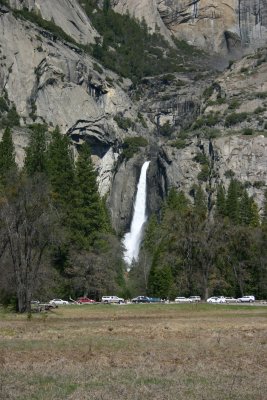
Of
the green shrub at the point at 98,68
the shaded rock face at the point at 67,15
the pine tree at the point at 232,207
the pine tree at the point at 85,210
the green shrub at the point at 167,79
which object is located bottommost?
the pine tree at the point at 85,210

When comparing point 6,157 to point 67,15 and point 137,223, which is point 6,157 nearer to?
point 137,223

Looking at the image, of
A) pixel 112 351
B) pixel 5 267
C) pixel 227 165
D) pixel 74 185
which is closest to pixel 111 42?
pixel 227 165

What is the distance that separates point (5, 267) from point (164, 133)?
104 meters

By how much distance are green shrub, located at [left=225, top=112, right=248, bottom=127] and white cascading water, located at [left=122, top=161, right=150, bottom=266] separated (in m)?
19.2

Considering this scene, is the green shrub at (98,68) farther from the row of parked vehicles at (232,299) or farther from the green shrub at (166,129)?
the row of parked vehicles at (232,299)

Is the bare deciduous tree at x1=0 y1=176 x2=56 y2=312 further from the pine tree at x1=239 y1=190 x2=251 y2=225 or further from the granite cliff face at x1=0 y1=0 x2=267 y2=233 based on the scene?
the granite cliff face at x1=0 y1=0 x2=267 y2=233

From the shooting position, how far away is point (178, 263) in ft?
232

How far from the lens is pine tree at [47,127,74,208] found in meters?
68.9

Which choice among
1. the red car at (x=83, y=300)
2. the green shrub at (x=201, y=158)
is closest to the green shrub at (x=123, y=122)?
the green shrub at (x=201, y=158)

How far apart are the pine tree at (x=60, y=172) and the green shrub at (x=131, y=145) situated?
1957 inches

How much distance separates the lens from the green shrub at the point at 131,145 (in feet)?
422

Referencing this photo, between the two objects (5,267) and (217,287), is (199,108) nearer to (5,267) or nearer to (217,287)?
(217,287)

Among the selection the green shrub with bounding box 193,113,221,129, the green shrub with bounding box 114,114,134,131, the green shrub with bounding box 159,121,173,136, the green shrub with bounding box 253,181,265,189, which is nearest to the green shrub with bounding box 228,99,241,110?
the green shrub with bounding box 193,113,221,129

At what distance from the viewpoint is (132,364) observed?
17.2 m
